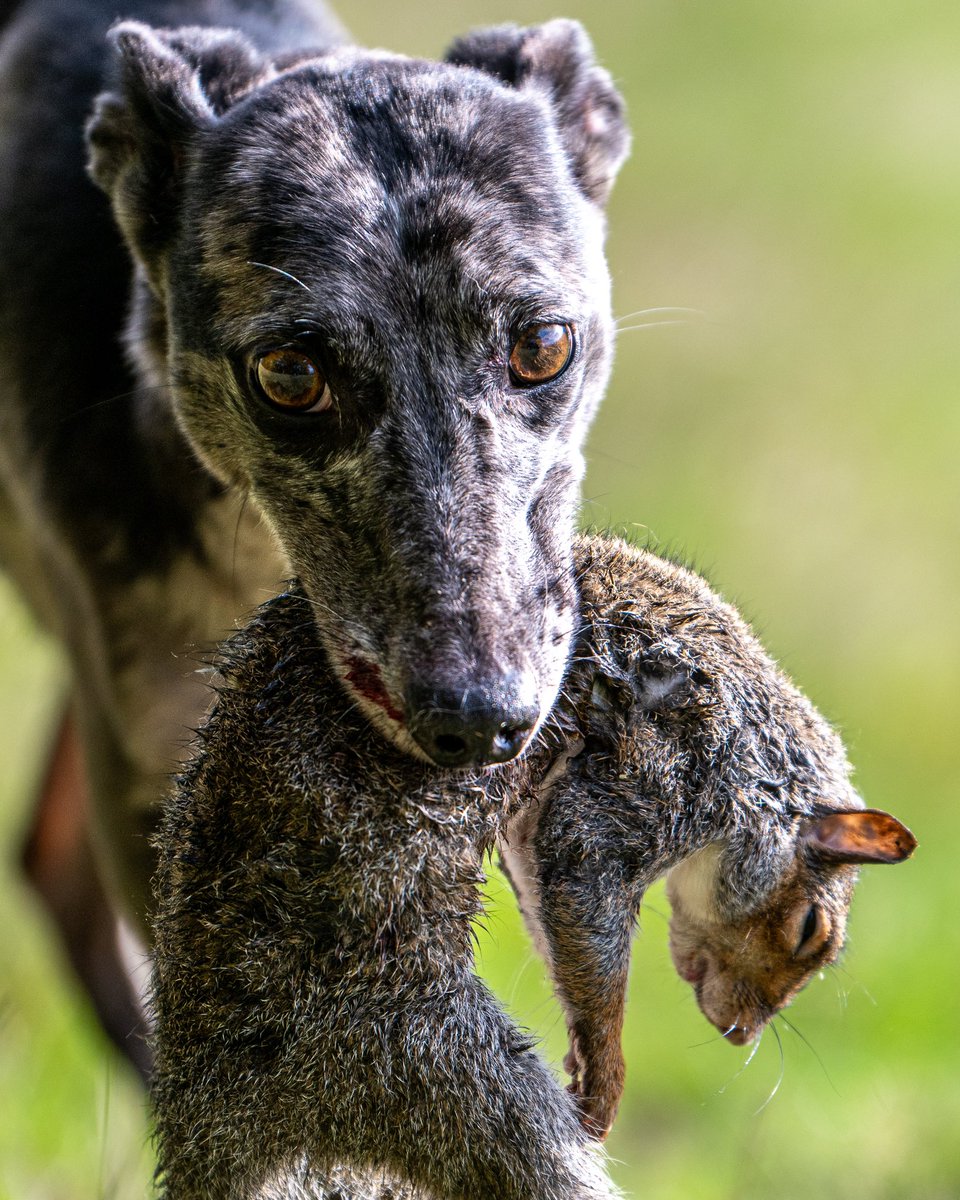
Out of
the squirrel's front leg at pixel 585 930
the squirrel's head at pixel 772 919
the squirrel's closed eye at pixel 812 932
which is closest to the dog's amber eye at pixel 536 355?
the squirrel's front leg at pixel 585 930

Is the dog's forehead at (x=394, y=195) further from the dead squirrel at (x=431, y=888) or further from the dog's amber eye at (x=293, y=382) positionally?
the dead squirrel at (x=431, y=888)

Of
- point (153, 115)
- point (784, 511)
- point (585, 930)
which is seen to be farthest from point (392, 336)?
point (784, 511)

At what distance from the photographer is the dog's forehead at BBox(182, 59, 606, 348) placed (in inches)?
140

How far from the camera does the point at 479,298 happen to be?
3.52 m

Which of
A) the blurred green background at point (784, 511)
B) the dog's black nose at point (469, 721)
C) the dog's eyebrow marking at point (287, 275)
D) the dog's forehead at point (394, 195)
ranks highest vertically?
the dog's forehead at point (394, 195)

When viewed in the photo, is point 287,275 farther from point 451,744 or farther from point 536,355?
point 451,744

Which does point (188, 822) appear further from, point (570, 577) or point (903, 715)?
point (903, 715)

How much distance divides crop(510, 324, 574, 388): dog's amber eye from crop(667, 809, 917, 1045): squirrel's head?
1.11 metres

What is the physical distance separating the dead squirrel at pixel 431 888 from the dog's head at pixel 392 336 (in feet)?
0.50

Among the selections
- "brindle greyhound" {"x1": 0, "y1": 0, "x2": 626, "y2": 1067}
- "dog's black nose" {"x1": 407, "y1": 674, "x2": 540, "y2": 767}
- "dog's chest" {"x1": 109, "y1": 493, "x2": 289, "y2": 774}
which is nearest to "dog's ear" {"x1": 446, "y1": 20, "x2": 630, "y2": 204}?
"brindle greyhound" {"x1": 0, "y1": 0, "x2": 626, "y2": 1067}

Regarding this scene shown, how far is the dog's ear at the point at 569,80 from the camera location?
4332mm

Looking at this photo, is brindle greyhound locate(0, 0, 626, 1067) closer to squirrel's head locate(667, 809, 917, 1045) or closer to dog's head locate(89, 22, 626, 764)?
dog's head locate(89, 22, 626, 764)

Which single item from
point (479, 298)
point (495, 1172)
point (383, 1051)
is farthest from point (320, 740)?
point (479, 298)

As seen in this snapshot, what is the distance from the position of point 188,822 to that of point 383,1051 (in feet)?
1.87
